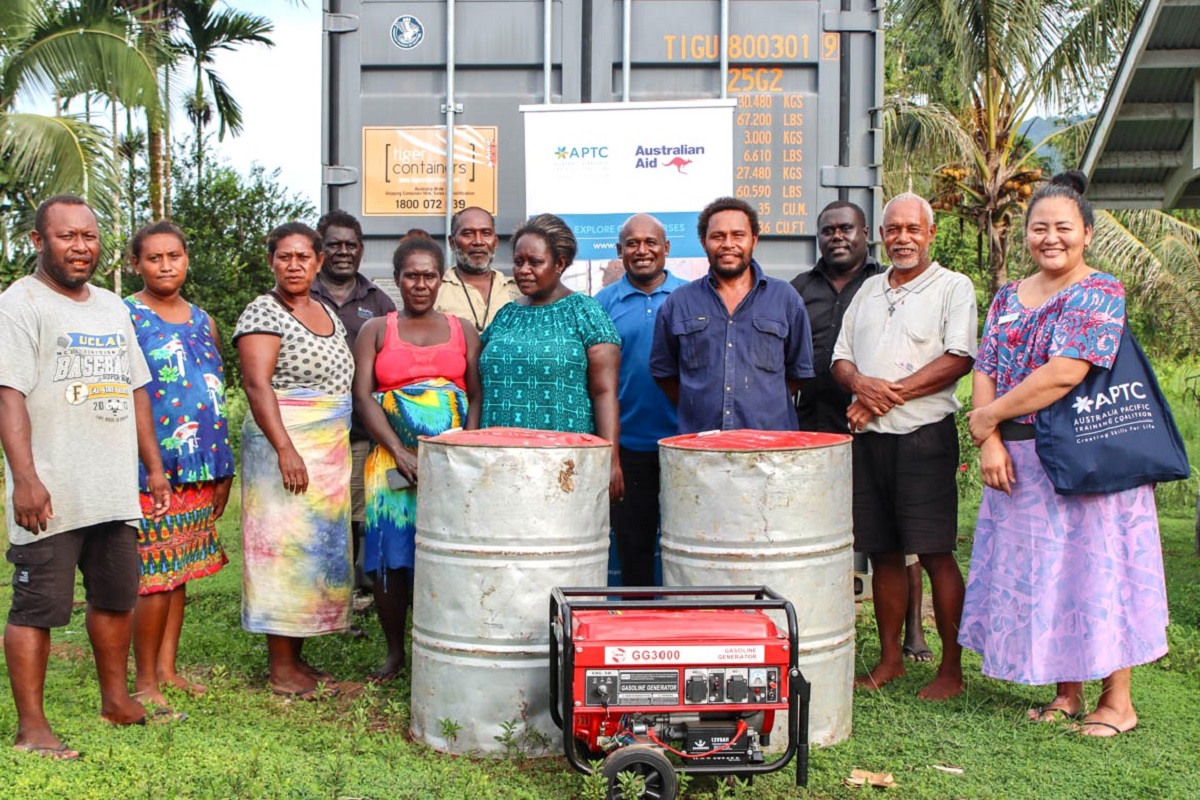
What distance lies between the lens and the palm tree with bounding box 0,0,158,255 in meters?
11.0

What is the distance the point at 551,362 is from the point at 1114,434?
78.4 inches

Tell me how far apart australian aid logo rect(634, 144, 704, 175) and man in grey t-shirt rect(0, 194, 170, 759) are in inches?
96.7

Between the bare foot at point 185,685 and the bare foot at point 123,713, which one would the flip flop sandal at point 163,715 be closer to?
the bare foot at point 123,713

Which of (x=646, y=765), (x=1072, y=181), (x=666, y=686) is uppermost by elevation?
(x=1072, y=181)

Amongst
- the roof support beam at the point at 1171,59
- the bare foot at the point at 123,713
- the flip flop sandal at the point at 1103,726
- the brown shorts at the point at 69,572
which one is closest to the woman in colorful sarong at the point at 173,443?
the bare foot at the point at 123,713

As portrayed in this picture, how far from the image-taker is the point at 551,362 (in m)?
4.58

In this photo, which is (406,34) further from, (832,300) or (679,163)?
(832,300)

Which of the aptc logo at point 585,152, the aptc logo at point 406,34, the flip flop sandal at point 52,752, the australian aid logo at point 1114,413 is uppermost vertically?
the aptc logo at point 406,34

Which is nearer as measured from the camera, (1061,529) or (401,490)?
(1061,529)

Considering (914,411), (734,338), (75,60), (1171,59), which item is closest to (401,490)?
(734,338)

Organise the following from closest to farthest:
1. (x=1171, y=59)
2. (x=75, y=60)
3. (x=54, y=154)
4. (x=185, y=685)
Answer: (x=185, y=685), (x=1171, y=59), (x=54, y=154), (x=75, y=60)

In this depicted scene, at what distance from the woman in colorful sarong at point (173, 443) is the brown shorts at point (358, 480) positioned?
85cm

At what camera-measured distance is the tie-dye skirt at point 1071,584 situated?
4.21 metres

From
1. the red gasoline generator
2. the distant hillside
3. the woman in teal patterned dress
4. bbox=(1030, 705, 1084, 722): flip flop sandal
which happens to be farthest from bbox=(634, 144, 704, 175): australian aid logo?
the distant hillside
